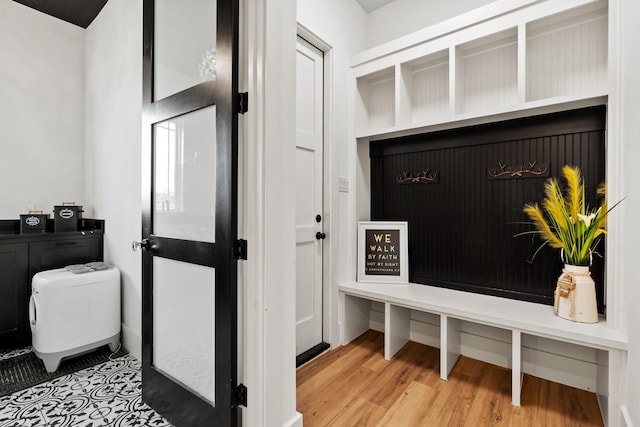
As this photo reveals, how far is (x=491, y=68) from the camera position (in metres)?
2.22

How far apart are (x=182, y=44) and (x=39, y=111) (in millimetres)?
2221

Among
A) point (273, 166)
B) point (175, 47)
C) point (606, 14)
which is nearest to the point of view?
point (273, 166)

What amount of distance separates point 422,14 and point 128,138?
8.33 ft

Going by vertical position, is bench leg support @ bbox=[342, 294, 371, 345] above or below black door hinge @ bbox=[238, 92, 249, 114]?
below

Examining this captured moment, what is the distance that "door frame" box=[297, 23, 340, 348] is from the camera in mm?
2459

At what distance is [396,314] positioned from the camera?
7.73 ft

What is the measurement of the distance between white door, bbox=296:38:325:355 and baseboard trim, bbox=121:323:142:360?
1.21 metres

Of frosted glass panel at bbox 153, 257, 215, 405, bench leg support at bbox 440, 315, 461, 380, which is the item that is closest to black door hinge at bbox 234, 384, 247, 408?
frosted glass panel at bbox 153, 257, 215, 405

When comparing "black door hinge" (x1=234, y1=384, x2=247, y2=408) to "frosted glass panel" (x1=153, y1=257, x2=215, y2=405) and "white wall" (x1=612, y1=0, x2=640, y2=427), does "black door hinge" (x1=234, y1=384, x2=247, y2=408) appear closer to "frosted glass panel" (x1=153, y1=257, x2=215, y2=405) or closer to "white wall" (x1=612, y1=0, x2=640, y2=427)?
"frosted glass panel" (x1=153, y1=257, x2=215, y2=405)

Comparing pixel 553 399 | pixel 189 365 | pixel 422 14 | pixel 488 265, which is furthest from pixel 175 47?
pixel 553 399

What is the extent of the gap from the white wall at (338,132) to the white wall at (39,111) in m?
2.51

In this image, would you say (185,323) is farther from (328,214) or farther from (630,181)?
(630,181)

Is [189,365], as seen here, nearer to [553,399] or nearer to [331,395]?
[331,395]

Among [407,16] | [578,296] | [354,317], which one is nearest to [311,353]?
[354,317]
